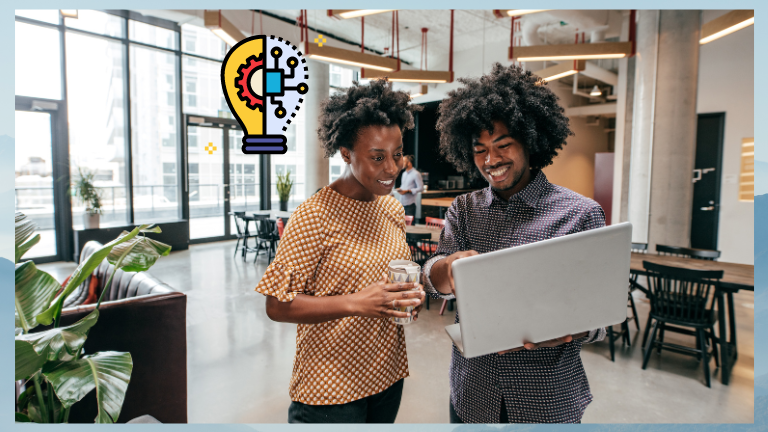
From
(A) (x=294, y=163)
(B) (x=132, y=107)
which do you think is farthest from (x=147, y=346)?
(A) (x=294, y=163)

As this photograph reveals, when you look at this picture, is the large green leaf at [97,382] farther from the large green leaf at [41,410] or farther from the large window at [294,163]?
the large window at [294,163]

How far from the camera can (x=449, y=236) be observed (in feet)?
4.19

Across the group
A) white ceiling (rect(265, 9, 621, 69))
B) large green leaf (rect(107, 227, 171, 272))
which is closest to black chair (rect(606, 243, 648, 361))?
large green leaf (rect(107, 227, 171, 272))

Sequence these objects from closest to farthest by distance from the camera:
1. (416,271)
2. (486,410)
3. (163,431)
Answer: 1. (416,271)
2. (486,410)
3. (163,431)

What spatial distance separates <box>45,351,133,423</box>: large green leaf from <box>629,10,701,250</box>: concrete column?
17.6 ft

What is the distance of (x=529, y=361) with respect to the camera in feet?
3.72

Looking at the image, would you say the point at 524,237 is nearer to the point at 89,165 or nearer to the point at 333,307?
the point at 333,307

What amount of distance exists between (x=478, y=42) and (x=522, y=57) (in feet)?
16.7

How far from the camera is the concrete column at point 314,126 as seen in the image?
816 cm

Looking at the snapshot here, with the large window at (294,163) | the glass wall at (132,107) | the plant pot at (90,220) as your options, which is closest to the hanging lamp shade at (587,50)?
the glass wall at (132,107)

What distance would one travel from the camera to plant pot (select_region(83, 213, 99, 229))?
6.49 meters

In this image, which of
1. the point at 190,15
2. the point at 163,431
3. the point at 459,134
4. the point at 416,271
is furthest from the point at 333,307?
the point at 190,15

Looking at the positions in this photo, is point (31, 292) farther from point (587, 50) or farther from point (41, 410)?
point (587, 50)

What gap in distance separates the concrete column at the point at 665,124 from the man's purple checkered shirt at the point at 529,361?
457cm
